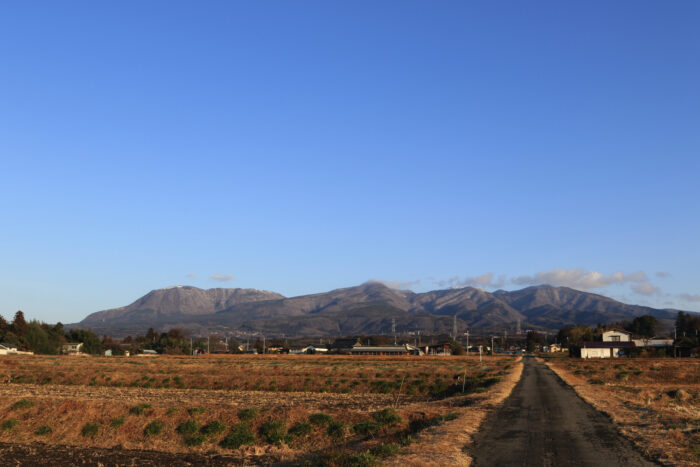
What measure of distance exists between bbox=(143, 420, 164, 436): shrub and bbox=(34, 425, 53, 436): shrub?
5732 mm

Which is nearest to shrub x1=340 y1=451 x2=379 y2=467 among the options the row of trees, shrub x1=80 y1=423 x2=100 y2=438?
shrub x1=80 y1=423 x2=100 y2=438

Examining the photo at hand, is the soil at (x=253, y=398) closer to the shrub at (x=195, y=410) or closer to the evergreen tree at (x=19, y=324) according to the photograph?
the shrub at (x=195, y=410)

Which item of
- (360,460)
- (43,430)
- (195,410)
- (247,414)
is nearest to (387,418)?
(247,414)

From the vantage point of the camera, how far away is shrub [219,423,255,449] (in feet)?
86.9

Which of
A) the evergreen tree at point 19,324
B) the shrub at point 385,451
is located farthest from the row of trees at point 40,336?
the shrub at point 385,451

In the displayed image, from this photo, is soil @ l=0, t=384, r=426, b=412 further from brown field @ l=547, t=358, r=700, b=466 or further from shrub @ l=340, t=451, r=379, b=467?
shrub @ l=340, t=451, r=379, b=467

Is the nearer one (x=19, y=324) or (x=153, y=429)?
(x=153, y=429)

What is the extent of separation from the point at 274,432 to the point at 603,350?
471 feet

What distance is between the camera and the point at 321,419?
92.4ft

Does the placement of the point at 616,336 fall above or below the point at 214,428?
below

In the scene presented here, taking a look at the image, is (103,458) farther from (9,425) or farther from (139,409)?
(9,425)

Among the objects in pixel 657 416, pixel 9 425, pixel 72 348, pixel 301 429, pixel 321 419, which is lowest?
pixel 72 348

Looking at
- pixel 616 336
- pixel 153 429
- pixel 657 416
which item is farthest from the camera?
pixel 616 336

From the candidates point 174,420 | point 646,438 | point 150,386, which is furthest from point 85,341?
point 646,438
